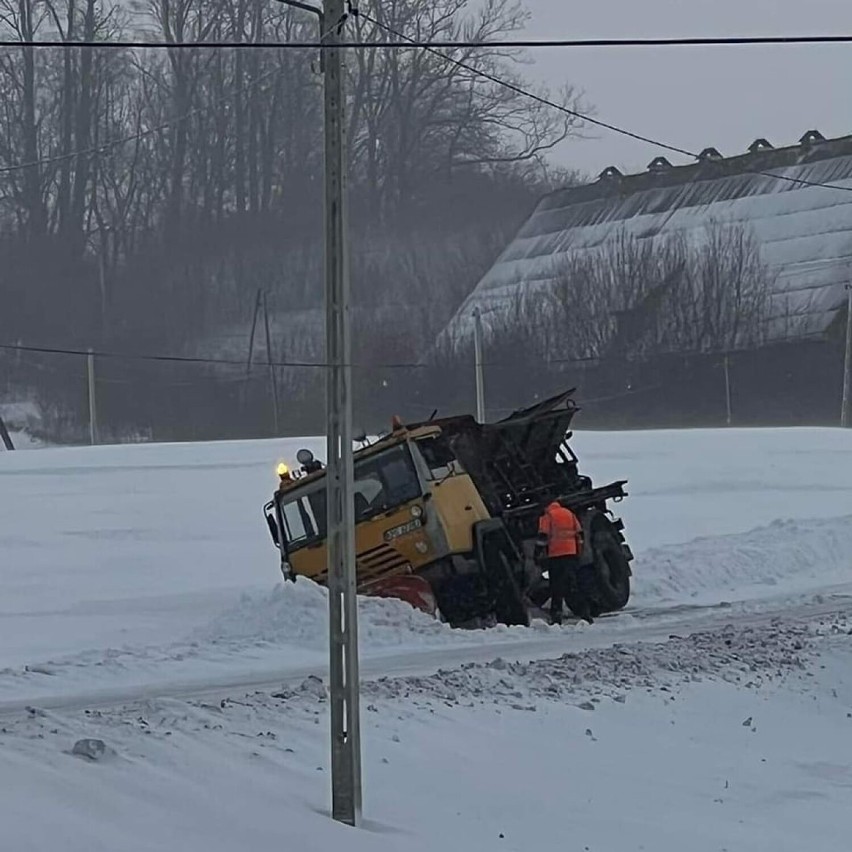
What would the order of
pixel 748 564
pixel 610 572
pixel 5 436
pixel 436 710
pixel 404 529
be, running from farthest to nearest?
pixel 5 436
pixel 748 564
pixel 610 572
pixel 404 529
pixel 436 710

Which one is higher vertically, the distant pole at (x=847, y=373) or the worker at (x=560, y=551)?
the distant pole at (x=847, y=373)

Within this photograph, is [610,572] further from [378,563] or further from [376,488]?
[376,488]

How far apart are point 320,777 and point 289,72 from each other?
4387cm

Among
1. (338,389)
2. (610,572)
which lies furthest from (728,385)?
(338,389)

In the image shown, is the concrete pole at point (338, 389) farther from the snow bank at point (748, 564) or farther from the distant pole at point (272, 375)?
the distant pole at point (272, 375)

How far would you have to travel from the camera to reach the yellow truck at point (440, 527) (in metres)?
18.7

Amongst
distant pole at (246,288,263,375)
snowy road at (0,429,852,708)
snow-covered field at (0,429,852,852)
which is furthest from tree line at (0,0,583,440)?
snow-covered field at (0,429,852,852)

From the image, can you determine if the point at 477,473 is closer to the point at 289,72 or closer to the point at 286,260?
the point at 289,72

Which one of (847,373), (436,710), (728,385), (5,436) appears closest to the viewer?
(436,710)

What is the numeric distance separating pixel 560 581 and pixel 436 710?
664 centimetres

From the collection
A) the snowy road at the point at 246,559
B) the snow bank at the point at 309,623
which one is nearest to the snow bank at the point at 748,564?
the snowy road at the point at 246,559

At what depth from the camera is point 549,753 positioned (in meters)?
12.4

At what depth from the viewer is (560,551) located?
62.3ft

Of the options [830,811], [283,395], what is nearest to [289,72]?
[283,395]
